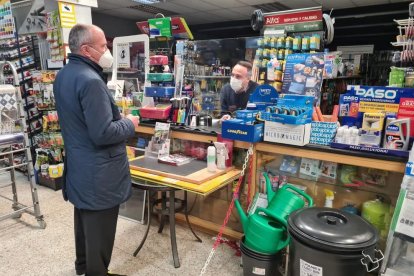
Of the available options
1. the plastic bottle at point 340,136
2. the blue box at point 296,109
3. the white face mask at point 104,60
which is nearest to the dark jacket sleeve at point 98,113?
the white face mask at point 104,60

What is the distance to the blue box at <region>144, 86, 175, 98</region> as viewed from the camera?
3043 millimetres

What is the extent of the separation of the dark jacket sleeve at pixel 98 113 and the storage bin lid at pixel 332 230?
46.6 inches

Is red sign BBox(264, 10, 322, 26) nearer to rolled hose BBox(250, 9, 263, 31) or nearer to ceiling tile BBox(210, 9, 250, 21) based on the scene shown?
rolled hose BBox(250, 9, 263, 31)

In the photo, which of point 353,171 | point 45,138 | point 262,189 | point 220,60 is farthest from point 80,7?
point 353,171

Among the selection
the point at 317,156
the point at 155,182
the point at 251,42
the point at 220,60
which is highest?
the point at 251,42

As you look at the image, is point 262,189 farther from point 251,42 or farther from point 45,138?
point 251,42

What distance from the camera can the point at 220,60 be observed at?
533cm

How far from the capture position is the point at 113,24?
9.59m

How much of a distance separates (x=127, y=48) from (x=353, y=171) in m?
2.75

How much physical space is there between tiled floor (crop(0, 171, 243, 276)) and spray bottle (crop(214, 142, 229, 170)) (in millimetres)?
795

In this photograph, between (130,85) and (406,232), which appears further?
(130,85)

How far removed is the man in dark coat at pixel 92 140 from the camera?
1718mm

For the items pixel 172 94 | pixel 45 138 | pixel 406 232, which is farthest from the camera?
pixel 45 138

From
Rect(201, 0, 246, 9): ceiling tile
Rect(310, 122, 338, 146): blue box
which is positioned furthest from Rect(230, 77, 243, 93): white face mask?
Rect(201, 0, 246, 9): ceiling tile
